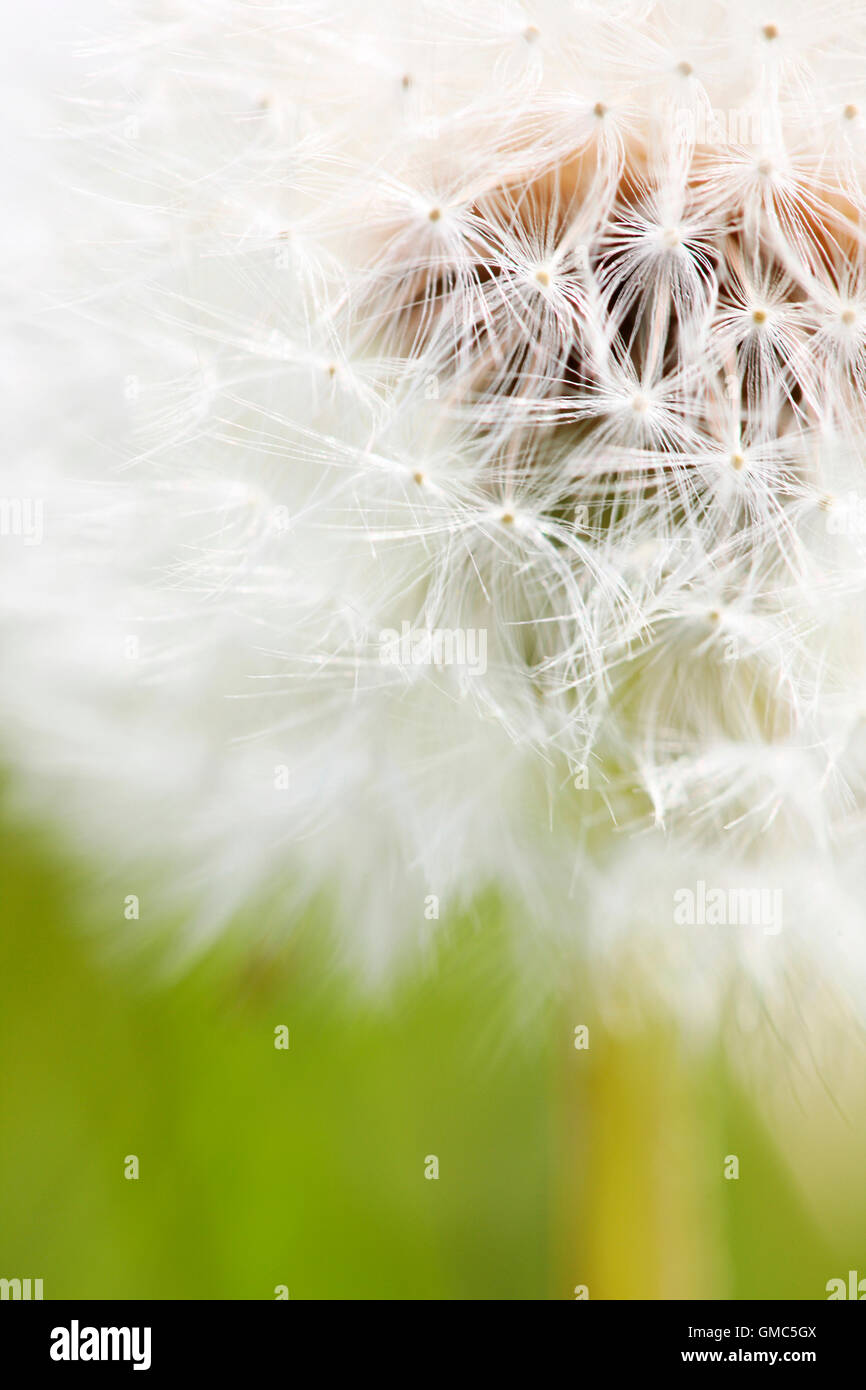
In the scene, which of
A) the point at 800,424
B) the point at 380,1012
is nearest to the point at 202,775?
the point at 380,1012

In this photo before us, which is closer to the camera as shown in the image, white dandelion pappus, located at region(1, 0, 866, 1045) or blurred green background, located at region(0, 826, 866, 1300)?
white dandelion pappus, located at region(1, 0, 866, 1045)

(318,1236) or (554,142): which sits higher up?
(554,142)

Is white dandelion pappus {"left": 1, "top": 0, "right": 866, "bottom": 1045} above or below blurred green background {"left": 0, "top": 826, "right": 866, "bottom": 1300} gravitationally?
above

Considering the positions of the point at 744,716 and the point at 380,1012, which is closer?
the point at 744,716

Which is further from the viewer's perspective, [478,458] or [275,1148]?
[275,1148]

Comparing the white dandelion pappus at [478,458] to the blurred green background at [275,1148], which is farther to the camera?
the blurred green background at [275,1148]

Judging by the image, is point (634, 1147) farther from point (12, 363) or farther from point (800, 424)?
point (12, 363)

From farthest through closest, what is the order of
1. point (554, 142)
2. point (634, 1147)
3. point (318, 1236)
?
point (318, 1236) → point (634, 1147) → point (554, 142)

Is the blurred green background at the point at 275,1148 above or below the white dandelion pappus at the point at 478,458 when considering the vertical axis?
below
